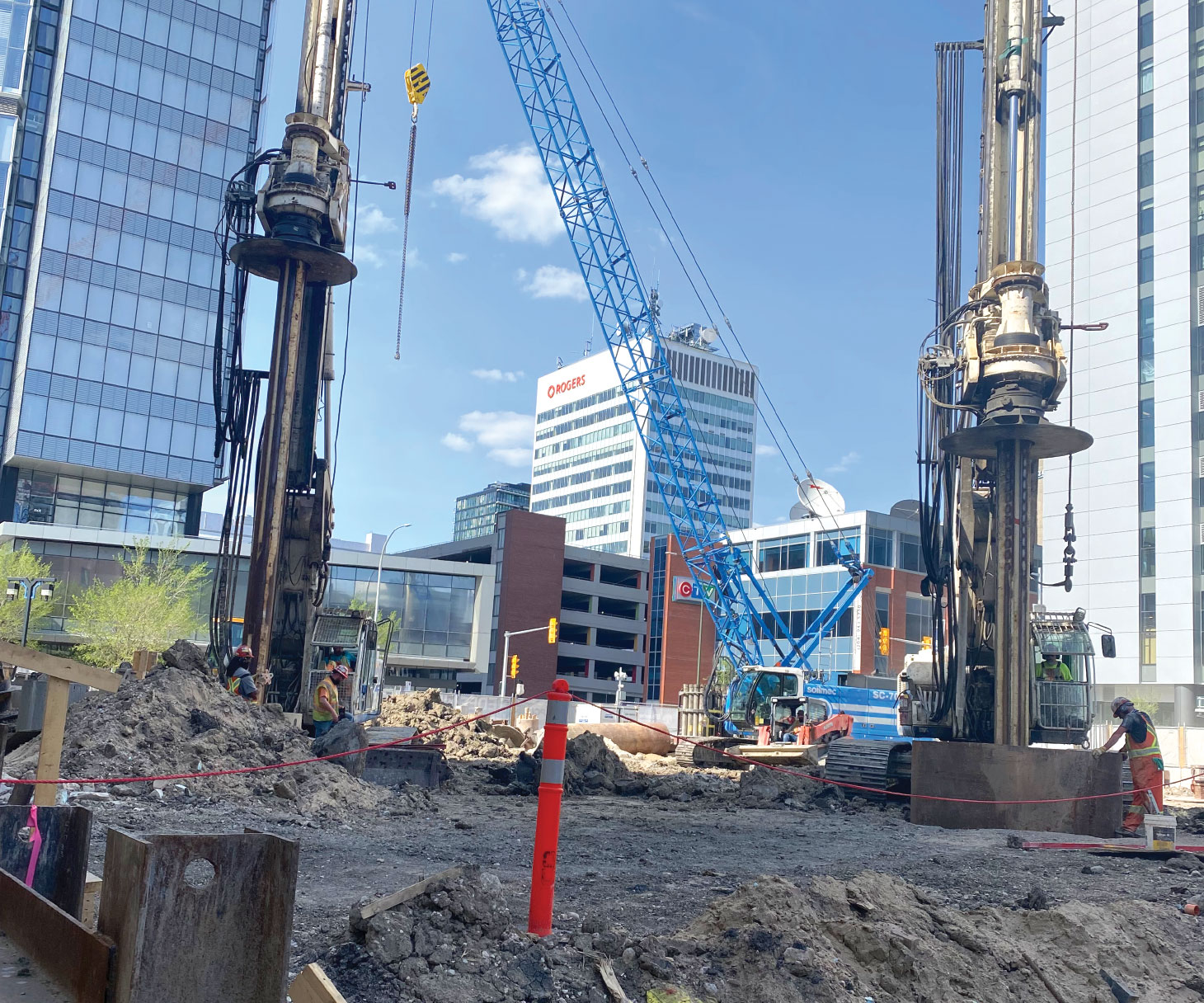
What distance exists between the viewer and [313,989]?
3020 millimetres

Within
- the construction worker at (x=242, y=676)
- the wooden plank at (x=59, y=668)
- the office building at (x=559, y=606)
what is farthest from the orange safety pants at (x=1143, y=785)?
the office building at (x=559, y=606)

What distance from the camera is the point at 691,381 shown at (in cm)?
15000

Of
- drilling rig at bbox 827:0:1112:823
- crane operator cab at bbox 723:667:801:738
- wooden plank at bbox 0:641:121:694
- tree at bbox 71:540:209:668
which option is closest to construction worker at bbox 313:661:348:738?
drilling rig at bbox 827:0:1112:823

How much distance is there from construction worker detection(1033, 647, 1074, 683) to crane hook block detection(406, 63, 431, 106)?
1048 inches

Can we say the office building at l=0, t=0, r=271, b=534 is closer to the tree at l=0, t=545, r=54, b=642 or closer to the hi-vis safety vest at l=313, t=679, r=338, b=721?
the tree at l=0, t=545, r=54, b=642

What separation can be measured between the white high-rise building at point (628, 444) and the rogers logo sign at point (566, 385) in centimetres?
12

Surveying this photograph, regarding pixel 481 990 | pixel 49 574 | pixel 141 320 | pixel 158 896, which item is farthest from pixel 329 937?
pixel 141 320

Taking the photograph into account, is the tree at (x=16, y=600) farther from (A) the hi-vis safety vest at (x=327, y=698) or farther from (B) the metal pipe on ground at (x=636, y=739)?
(A) the hi-vis safety vest at (x=327, y=698)

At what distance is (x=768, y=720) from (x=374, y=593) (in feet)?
157

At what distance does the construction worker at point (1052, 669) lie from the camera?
1934cm

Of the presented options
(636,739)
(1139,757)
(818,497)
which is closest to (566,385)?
(818,497)

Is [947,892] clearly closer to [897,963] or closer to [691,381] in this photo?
[897,963]

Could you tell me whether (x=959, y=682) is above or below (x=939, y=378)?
below

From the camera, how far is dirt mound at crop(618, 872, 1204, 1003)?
4.27m
